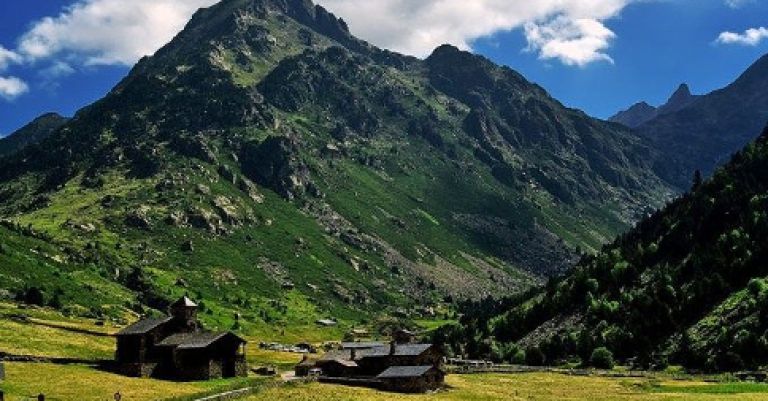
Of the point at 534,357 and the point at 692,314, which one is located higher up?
the point at 692,314

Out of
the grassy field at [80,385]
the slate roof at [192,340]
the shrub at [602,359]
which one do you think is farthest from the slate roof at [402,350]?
the shrub at [602,359]

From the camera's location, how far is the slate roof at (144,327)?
116 metres

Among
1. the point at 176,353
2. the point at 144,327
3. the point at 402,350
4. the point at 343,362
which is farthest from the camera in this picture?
the point at 402,350

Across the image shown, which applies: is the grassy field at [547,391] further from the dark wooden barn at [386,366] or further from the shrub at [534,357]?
the shrub at [534,357]

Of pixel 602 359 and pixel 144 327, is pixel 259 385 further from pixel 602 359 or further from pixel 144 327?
pixel 602 359

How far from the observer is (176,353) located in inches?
4496

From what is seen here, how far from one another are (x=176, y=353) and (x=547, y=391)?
55304mm

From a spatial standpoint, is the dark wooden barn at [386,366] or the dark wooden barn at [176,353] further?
the dark wooden barn at [176,353]

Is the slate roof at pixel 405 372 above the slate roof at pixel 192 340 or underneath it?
underneath

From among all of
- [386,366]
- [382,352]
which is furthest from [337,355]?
[386,366]

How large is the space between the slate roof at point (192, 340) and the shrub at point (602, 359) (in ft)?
263

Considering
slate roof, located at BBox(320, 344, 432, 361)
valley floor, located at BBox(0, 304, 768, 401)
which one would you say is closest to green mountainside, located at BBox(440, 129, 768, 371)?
valley floor, located at BBox(0, 304, 768, 401)

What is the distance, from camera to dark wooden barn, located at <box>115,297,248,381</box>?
111938 millimetres

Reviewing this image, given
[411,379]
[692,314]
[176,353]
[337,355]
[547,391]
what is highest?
[692,314]
